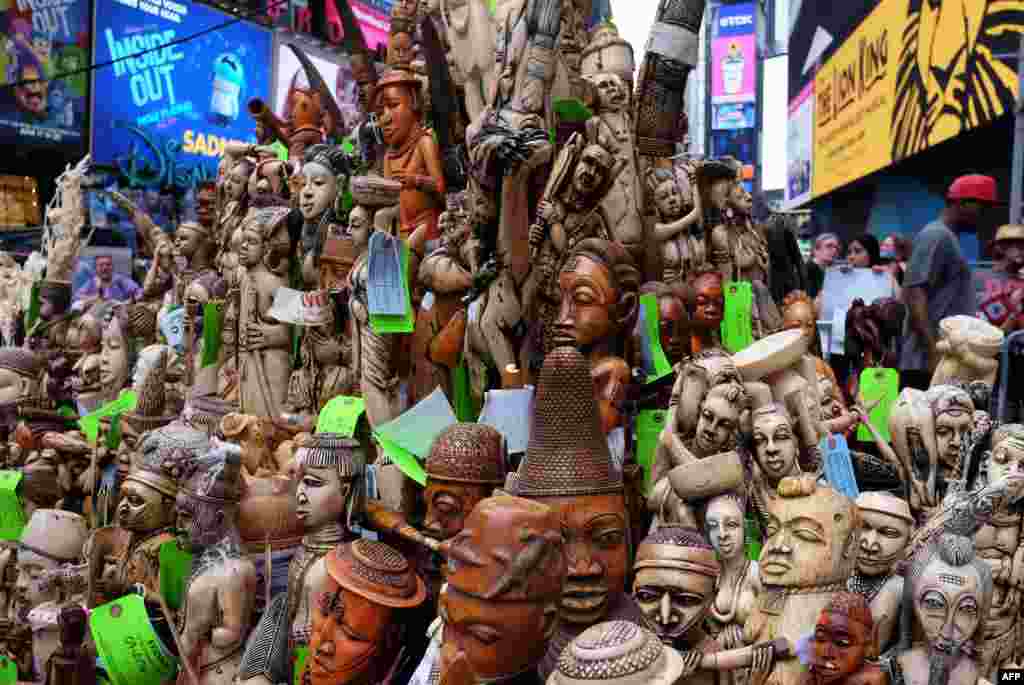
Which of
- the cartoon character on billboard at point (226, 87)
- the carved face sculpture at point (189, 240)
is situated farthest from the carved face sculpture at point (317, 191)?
the cartoon character on billboard at point (226, 87)

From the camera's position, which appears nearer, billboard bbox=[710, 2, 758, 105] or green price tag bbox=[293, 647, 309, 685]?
green price tag bbox=[293, 647, 309, 685]

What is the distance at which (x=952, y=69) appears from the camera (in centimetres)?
1052

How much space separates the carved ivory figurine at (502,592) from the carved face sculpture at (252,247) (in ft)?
11.2

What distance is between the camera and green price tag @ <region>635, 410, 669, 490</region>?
396cm

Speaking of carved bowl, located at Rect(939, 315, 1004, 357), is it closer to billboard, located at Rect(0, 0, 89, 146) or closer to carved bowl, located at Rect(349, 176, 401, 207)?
carved bowl, located at Rect(349, 176, 401, 207)

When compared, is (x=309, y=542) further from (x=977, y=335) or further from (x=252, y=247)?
(x=977, y=335)

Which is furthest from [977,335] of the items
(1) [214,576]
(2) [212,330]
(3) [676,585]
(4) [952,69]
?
(4) [952,69]

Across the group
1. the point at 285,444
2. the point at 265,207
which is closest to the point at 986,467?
the point at 285,444

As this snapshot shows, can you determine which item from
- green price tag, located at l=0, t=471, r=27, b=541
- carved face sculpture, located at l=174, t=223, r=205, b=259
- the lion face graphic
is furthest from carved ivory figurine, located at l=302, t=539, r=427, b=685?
the lion face graphic

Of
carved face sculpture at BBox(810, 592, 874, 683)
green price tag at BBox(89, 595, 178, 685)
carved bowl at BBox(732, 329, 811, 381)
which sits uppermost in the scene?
carved bowl at BBox(732, 329, 811, 381)

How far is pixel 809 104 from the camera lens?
20.6 metres

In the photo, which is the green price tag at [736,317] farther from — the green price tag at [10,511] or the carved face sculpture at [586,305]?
the green price tag at [10,511]

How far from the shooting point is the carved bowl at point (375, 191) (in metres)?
4.56

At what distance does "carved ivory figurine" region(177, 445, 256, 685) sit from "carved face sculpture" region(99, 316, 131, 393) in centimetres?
288
